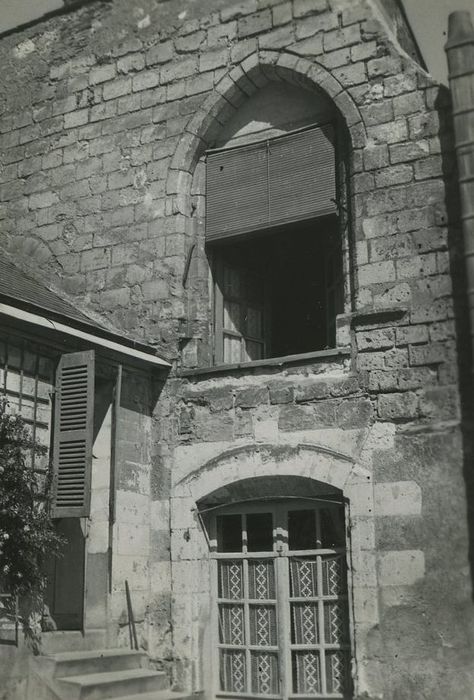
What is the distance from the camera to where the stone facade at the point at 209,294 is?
6602mm

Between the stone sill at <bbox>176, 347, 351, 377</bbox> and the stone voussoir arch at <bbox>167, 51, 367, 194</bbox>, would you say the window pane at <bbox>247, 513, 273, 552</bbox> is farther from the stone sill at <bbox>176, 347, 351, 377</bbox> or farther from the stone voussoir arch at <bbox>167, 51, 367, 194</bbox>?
the stone voussoir arch at <bbox>167, 51, 367, 194</bbox>

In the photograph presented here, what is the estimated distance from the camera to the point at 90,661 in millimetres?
6664

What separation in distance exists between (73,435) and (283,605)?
2.17 metres

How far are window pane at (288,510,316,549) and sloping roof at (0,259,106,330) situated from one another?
227 cm

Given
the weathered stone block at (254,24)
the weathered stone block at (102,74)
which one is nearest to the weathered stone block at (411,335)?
the weathered stone block at (254,24)

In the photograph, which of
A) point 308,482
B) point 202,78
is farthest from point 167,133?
point 308,482

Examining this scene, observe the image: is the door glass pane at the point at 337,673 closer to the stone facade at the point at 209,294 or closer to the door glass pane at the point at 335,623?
the door glass pane at the point at 335,623

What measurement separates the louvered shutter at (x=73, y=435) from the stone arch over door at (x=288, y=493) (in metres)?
1.02

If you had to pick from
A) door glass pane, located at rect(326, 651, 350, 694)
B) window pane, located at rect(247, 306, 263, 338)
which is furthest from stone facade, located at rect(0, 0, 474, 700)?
window pane, located at rect(247, 306, 263, 338)

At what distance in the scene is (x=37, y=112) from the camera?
9406mm

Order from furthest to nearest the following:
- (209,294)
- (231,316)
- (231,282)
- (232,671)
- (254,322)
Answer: (254,322)
(231,282)
(231,316)
(209,294)
(232,671)

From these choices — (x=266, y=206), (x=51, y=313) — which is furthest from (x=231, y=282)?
(x=51, y=313)

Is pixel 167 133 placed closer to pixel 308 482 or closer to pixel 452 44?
pixel 452 44

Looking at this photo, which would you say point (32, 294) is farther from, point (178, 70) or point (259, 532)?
point (259, 532)
